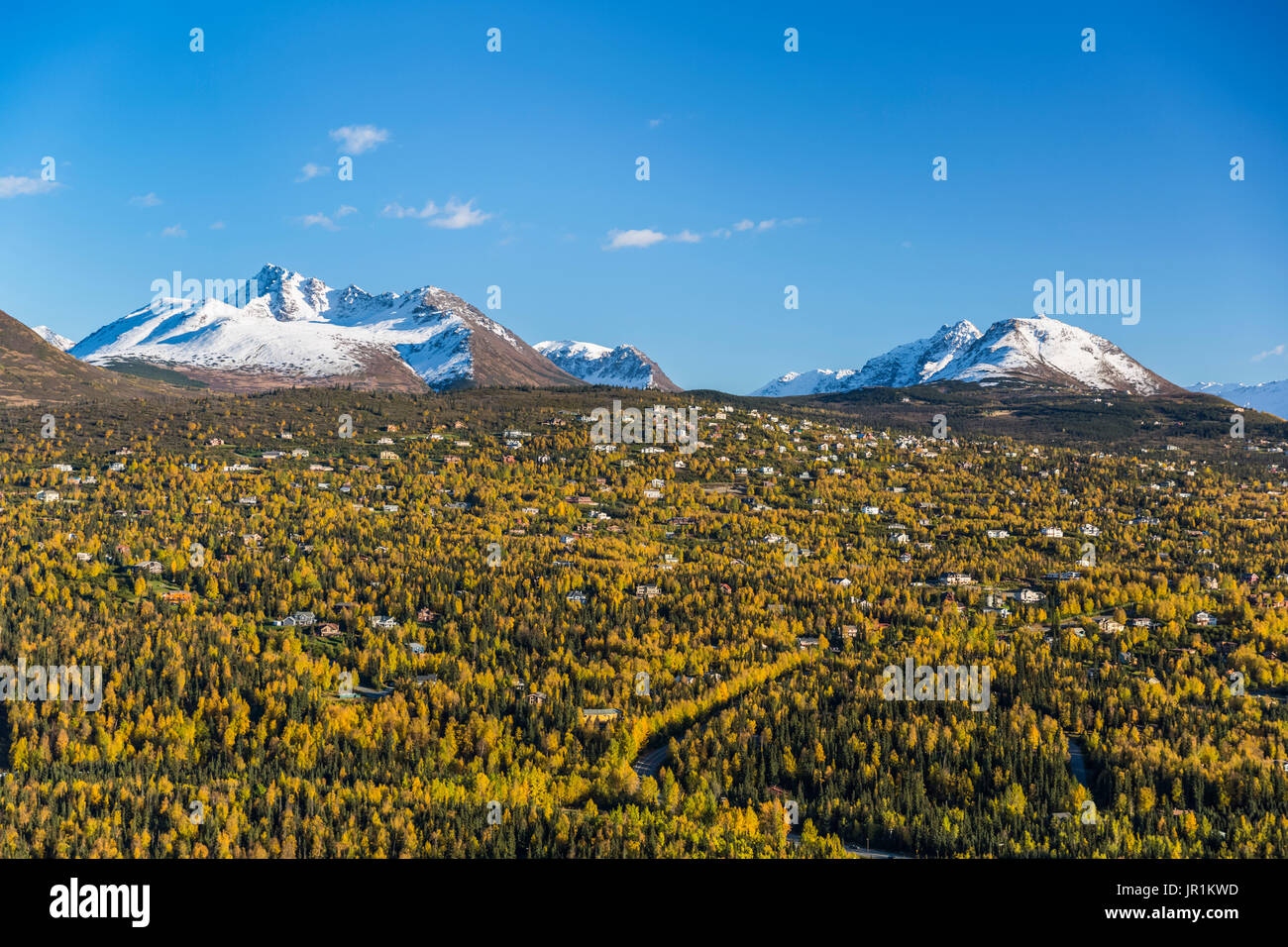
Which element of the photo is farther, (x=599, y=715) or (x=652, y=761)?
(x=599, y=715)

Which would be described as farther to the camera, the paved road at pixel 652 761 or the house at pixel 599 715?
the house at pixel 599 715

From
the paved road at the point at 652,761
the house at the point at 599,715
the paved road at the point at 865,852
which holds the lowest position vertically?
the paved road at the point at 865,852

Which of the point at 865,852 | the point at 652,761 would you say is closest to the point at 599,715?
the point at 652,761

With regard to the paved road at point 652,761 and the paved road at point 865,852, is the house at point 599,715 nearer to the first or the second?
the paved road at point 652,761

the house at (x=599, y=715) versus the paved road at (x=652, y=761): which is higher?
the house at (x=599, y=715)

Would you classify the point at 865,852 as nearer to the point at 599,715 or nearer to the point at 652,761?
the point at 652,761

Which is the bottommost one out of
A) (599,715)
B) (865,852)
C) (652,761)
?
(865,852)

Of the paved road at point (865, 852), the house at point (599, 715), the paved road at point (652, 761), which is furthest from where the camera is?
the house at point (599, 715)

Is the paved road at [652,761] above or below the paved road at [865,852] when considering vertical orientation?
above

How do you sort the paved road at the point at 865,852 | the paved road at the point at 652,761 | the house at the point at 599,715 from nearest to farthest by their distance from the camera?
the paved road at the point at 865,852
the paved road at the point at 652,761
the house at the point at 599,715

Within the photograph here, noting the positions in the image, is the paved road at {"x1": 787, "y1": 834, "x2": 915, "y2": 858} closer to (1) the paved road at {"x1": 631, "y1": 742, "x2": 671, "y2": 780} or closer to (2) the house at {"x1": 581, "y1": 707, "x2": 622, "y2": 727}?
(1) the paved road at {"x1": 631, "y1": 742, "x2": 671, "y2": 780}

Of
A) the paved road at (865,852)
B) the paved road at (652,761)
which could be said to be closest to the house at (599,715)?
the paved road at (652,761)
